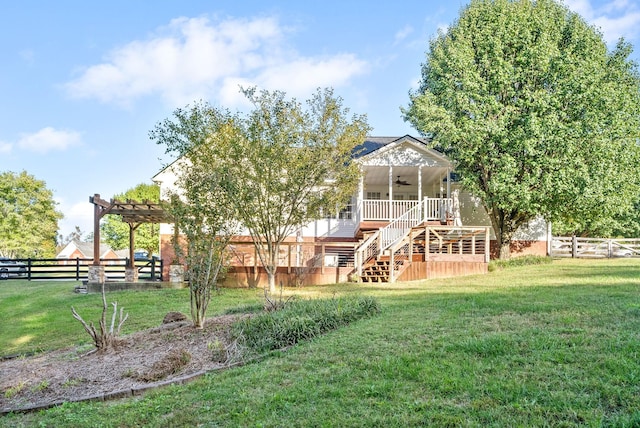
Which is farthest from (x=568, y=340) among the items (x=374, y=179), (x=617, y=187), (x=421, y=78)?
(x=421, y=78)

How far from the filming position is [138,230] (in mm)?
41500

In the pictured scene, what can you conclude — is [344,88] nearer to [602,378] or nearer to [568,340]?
[568,340]

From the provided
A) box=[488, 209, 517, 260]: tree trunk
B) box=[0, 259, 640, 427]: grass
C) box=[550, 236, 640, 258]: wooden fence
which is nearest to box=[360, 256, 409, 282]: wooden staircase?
box=[488, 209, 517, 260]: tree trunk

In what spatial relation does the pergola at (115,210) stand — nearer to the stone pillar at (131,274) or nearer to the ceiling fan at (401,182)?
the stone pillar at (131,274)

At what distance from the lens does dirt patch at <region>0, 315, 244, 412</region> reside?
16.2 feet

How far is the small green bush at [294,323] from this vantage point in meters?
6.23

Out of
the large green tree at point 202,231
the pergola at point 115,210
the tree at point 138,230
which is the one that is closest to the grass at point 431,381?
the large green tree at point 202,231

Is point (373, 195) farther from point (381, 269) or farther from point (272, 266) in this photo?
point (272, 266)

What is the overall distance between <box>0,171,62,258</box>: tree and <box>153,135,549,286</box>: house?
24.3 m

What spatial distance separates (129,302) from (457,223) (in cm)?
1182

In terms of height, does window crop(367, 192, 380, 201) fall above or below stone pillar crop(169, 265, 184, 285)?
above

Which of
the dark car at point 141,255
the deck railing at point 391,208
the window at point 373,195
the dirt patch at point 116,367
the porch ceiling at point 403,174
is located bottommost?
the dark car at point 141,255

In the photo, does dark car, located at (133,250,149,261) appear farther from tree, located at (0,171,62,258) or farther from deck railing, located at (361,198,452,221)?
deck railing, located at (361,198,452,221)

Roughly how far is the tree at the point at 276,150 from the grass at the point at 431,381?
21.7 feet
